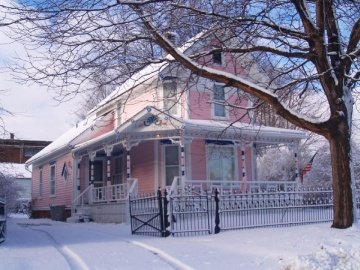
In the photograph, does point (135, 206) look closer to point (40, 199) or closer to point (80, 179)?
point (80, 179)

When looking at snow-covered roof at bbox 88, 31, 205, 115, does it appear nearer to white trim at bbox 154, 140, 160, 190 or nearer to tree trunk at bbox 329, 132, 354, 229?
tree trunk at bbox 329, 132, 354, 229

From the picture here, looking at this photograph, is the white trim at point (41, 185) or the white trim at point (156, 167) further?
the white trim at point (41, 185)

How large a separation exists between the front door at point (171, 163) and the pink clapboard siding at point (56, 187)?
22.2ft

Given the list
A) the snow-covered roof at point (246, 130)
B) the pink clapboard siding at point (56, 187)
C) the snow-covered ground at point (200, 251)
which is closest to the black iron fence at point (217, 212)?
the snow-covered ground at point (200, 251)

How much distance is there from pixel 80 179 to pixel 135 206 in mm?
11964

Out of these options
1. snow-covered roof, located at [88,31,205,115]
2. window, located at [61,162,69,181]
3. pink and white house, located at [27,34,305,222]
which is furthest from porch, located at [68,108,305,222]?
window, located at [61,162,69,181]

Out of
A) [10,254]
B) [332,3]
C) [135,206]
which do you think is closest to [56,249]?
[10,254]

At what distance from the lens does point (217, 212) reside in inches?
551

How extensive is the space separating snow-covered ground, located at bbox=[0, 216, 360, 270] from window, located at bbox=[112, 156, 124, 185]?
424 inches

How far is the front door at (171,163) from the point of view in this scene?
71.9ft

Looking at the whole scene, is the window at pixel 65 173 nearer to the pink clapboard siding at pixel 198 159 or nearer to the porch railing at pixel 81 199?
the porch railing at pixel 81 199

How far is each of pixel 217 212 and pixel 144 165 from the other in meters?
9.44

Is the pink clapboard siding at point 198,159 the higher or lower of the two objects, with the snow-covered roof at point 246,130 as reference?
lower

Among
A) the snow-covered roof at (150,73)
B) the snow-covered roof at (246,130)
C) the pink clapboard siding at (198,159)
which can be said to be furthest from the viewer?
the pink clapboard siding at (198,159)
